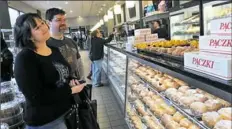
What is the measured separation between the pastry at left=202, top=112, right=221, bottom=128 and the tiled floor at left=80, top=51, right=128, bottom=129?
230 centimetres

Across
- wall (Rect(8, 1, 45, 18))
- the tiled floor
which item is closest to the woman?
the tiled floor

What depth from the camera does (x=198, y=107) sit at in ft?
5.30

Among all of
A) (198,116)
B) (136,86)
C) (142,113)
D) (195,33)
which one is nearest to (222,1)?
(195,33)

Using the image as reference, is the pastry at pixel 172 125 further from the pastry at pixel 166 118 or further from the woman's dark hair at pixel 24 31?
the woman's dark hair at pixel 24 31

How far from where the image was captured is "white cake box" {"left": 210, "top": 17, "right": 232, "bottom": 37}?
1.26 meters

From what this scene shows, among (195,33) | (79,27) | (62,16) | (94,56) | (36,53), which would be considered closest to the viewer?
(36,53)

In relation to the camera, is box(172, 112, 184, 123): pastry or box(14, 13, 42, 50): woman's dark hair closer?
box(14, 13, 42, 50): woman's dark hair

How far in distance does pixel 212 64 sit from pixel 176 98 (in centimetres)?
66

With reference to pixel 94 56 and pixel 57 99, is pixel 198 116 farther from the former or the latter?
pixel 94 56

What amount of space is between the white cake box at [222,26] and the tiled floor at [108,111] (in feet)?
8.58

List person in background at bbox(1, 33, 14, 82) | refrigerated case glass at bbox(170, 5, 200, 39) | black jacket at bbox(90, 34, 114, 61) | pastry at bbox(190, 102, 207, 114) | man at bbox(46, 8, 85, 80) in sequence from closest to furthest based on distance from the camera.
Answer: pastry at bbox(190, 102, 207, 114) → man at bbox(46, 8, 85, 80) → person in background at bbox(1, 33, 14, 82) → refrigerated case glass at bbox(170, 5, 200, 39) → black jacket at bbox(90, 34, 114, 61)

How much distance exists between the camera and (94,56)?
667 cm

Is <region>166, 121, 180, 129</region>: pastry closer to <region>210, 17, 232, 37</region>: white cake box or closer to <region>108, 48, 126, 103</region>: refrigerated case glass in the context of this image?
<region>210, 17, 232, 37</region>: white cake box

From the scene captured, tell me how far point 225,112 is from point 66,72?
1314mm
